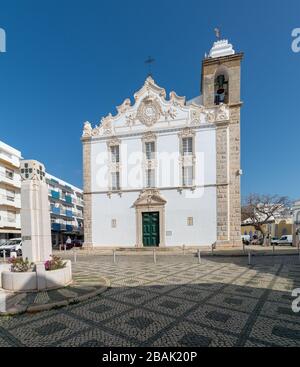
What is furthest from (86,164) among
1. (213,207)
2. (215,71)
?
(215,71)

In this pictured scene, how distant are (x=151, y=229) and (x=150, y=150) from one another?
22.9 feet

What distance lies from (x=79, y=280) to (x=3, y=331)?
3600mm

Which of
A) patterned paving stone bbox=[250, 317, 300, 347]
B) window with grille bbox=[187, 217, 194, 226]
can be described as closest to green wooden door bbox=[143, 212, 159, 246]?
window with grille bbox=[187, 217, 194, 226]

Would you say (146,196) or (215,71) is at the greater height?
(215,71)

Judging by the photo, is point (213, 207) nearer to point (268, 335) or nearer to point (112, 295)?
point (112, 295)

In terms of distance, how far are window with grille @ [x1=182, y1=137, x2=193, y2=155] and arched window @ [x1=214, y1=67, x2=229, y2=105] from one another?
465cm

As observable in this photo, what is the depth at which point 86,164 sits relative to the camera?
21.4 meters

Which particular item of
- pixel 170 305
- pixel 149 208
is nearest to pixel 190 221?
pixel 149 208

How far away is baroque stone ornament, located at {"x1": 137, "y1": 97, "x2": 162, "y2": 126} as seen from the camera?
2031 cm

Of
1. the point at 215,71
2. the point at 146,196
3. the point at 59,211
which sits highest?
the point at 215,71

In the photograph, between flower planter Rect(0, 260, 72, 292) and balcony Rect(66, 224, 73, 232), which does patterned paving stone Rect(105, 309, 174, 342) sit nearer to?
flower planter Rect(0, 260, 72, 292)

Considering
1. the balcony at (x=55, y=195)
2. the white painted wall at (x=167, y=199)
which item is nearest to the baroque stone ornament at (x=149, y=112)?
the white painted wall at (x=167, y=199)

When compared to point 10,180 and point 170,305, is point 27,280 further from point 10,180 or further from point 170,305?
point 10,180

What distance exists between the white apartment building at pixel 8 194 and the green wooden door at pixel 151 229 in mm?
19088
